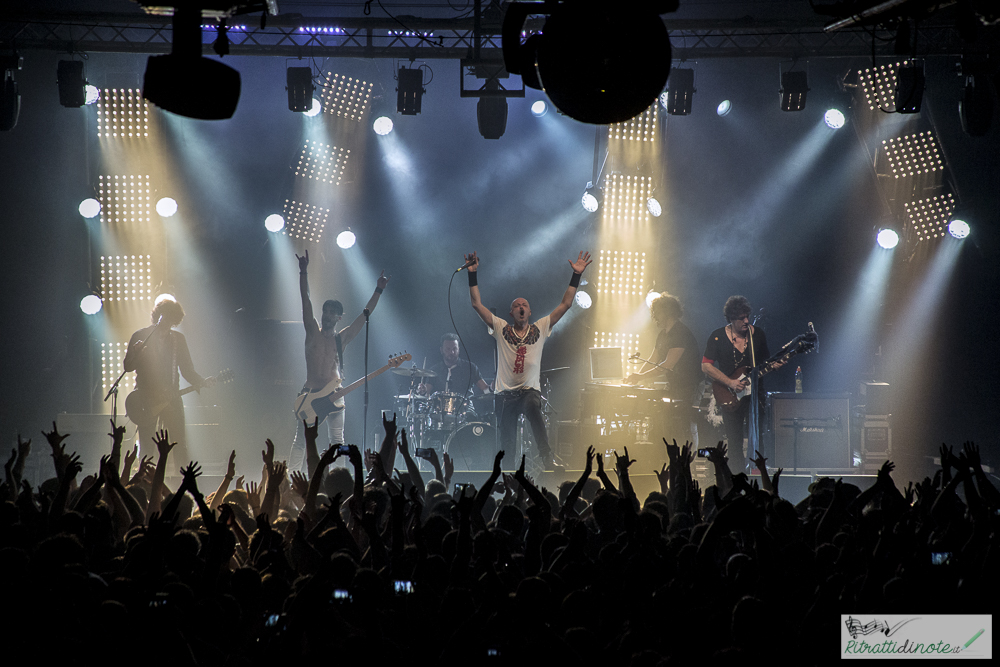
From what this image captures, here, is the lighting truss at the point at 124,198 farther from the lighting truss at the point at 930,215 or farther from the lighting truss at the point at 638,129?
the lighting truss at the point at 930,215

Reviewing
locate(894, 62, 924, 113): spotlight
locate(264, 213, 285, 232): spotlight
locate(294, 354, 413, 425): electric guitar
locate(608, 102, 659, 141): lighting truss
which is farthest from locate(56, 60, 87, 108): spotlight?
locate(894, 62, 924, 113): spotlight

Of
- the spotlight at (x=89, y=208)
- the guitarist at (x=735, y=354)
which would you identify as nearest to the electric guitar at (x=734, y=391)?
the guitarist at (x=735, y=354)

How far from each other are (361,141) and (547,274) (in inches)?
121

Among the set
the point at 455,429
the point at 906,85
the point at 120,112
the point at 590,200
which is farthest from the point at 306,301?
the point at 906,85

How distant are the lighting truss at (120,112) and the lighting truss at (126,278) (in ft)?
4.85

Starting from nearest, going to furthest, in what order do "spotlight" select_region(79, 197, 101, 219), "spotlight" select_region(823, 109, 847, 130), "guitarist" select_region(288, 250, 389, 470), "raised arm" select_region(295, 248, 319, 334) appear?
1. "raised arm" select_region(295, 248, 319, 334)
2. "guitarist" select_region(288, 250, 389, 470)
3. "spotlight" select_region(79, 197, 101, 219)
4. "spotlight" select_region(823, 109, 847, 130)

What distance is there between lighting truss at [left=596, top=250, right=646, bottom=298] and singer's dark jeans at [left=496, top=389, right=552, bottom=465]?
3.32 m

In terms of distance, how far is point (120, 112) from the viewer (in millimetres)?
8789

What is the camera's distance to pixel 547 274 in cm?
1022

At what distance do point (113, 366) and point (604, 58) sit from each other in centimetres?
840

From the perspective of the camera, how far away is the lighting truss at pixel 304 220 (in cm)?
956

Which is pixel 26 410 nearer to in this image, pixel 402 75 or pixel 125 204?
pixel 125 204

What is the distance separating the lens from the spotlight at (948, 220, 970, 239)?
839 cm

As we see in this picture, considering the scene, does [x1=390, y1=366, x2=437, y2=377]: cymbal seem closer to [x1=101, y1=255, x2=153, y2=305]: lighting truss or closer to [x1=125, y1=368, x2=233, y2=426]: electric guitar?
[x1=125, y1=368, x2=233, y2=426]: electric guitar
